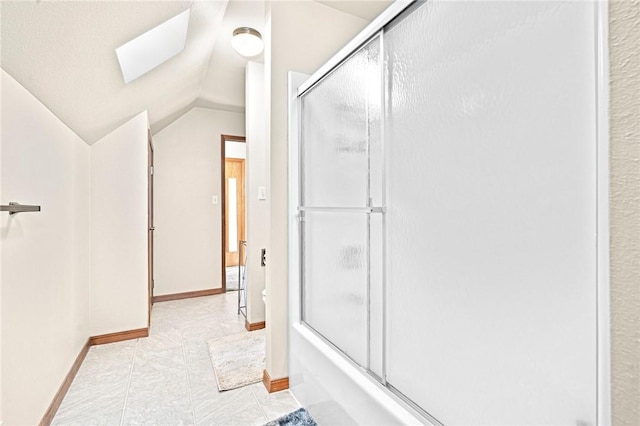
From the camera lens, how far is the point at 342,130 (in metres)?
1.51

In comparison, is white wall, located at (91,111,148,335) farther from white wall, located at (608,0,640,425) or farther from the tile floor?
white wall, located at (608,0,640,425)

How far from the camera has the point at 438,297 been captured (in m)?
0.96

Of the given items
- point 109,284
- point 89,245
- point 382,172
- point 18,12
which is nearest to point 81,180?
point 89,245

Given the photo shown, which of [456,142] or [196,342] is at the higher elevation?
[456,142]

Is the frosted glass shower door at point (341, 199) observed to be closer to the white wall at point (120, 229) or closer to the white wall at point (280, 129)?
the white wall at point (280, 129)

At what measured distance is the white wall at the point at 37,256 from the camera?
4.06ft

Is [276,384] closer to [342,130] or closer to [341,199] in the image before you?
[341,199]

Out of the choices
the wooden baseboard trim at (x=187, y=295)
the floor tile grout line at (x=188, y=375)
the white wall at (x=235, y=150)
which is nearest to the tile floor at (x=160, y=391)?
the floor tile grout line at (x=188, y=375)

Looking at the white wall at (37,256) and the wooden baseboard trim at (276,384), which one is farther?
the wooden baseboard trim at (276,384)

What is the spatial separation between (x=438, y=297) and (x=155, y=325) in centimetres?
290

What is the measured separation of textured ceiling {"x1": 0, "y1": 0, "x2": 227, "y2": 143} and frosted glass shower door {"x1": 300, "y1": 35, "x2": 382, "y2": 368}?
37.3 inches

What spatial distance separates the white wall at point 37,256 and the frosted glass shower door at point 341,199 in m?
1.26

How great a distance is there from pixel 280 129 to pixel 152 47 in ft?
3.11

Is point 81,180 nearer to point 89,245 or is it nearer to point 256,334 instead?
point 89,245
